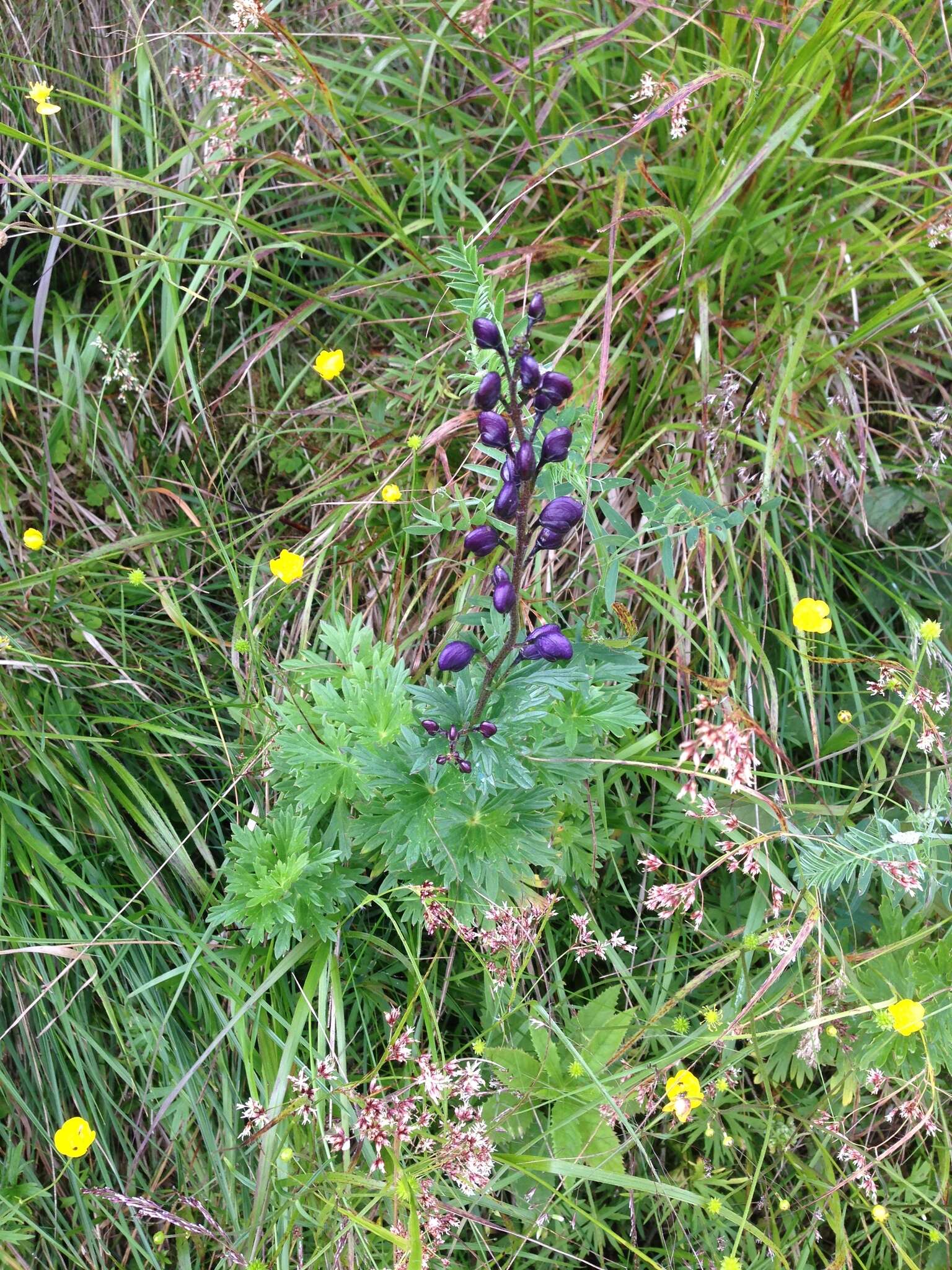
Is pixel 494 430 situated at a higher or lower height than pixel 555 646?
higher

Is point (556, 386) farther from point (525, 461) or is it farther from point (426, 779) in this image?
point (426, 779)

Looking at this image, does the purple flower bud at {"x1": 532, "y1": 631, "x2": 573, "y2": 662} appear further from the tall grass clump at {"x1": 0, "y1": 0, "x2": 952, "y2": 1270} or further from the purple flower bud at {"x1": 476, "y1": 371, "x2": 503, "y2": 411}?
the purple flower bud at {"x1": 476, "y1": 371, "x2": 503, "y2": 411}

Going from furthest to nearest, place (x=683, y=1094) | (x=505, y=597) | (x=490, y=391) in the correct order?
(x=683, y=1094) < (x=505, y=597) < (x=490, y=391)

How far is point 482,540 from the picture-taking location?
4.88ft

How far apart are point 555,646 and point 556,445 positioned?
32 centimetres

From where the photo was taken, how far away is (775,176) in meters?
2.66

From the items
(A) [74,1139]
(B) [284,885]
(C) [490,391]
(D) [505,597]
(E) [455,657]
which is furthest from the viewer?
(B) [284,885]

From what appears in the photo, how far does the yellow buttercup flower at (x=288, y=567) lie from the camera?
2.03m

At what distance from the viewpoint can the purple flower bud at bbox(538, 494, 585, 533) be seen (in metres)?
1.46

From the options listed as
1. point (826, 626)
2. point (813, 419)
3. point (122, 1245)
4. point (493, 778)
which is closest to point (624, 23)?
point (813, 419)

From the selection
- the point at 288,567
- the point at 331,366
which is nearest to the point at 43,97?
the point at 331,366

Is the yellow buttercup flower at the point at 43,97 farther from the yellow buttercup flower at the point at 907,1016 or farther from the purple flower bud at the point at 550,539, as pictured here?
the yellow buttercup flower at the point at 907,1016

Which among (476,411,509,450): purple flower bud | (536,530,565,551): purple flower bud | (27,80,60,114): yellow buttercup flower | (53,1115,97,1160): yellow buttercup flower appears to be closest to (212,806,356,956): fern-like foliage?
(53,1115,97,1160): yellow buttercup flower

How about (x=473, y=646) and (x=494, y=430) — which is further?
(x=473, y=646)
